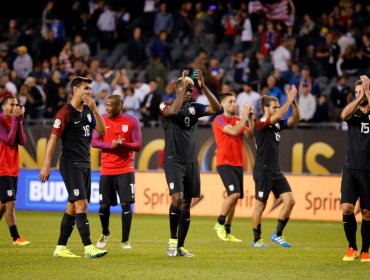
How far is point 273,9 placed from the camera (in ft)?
96.7

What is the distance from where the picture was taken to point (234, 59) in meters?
28.3

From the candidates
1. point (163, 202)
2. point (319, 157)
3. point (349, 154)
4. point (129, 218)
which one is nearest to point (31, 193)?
point (163, 202)

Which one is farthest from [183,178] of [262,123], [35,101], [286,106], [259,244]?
[35,101]

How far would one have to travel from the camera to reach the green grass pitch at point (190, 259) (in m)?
11.4

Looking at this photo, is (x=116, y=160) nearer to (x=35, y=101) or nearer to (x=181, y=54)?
(x=35, y=101)

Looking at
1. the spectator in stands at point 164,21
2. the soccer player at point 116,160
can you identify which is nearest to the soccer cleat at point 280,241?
the soccer player at point 116,160

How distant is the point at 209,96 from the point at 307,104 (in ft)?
40.9

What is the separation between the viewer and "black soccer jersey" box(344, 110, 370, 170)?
12.9 m

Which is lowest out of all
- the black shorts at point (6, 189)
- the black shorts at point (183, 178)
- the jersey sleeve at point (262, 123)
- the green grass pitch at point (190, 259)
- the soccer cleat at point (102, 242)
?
the green grass pitch at point (190, 259)

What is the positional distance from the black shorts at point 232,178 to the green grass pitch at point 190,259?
3.14 feet

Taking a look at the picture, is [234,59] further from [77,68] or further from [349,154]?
[349,154]

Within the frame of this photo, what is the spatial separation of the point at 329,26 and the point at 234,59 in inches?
121

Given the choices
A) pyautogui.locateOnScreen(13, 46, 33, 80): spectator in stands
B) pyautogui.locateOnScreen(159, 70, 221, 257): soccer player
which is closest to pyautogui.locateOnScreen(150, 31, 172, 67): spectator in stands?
pyautogui.locateOnScreen(13, 46, 33, 80): spectator in stands

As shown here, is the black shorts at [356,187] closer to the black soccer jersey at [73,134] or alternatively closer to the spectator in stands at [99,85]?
the black soccer jersey at [73,134]
